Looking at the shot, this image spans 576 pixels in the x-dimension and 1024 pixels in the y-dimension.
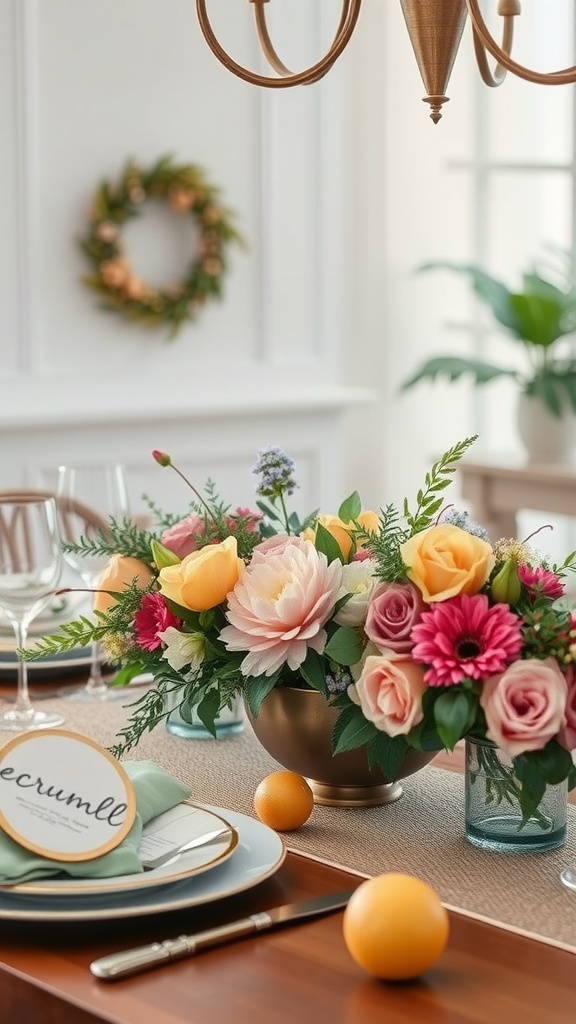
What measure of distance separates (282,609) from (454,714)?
0.57 feet

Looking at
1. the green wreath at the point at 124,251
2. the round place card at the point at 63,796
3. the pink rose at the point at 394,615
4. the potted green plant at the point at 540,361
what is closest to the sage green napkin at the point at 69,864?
the round place card at the point at 63,796

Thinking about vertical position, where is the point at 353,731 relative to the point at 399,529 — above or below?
below

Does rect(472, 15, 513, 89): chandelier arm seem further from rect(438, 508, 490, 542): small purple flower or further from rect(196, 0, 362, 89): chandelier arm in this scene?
rect(438, 508, 490, 542): small purple flower

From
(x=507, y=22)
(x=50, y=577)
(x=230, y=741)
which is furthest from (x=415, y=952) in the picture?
(x=507, y=22)

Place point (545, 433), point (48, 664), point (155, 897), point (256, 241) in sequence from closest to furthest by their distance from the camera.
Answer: point (155, 897)
point (48, 664)
point (545, 433)
point (256, 241)

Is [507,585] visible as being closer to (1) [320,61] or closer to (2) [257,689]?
(2) [257,689]

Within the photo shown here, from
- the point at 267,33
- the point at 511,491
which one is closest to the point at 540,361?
the point at 511,491

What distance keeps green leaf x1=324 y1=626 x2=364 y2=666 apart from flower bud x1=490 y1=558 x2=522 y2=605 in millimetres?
116

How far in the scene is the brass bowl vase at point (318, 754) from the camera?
1.22 metres

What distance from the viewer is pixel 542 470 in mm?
3566

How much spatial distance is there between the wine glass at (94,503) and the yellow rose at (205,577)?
44 centimetres

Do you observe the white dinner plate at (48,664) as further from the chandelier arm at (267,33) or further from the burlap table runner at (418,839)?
the chandelier arm at (267,33)

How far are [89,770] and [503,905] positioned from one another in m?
0.32

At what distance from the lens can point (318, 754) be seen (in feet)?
4.05
